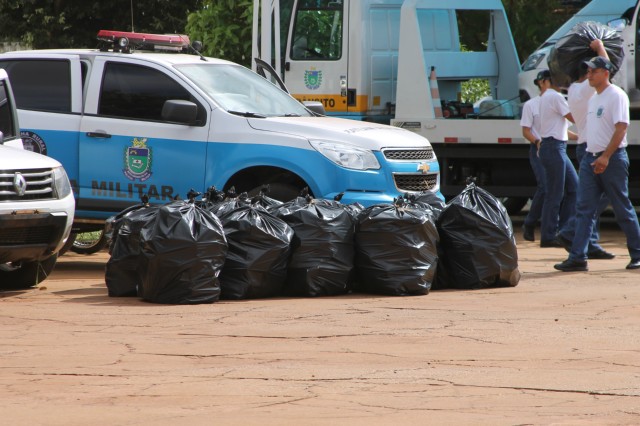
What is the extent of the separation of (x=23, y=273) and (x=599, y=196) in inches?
193

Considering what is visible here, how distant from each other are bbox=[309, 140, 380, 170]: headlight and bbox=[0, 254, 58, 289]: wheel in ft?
7.70

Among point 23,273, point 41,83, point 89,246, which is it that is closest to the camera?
point 23,273

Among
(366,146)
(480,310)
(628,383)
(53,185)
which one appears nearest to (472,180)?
(366,146)

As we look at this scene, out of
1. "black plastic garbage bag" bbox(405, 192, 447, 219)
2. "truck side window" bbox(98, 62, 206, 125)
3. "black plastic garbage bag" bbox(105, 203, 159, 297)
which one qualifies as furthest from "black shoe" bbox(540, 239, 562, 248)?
"black plastic garbage bag" bbox(105, 203, 159, 297)

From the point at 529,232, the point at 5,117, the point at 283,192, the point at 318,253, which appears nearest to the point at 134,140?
the point at 5,117

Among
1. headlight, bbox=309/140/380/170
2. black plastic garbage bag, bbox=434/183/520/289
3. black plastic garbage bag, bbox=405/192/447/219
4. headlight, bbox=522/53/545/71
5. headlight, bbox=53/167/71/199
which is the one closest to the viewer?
headlight, bbox=53/167/71/199

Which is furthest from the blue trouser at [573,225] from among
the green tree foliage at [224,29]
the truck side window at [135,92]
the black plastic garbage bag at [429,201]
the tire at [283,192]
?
the green tree foliage at [224,29]

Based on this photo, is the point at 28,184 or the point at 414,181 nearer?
the point at 28,184

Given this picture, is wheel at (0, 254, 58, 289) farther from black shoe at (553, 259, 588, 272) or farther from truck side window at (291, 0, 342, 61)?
truck side window at (291, 0, 342, 61)

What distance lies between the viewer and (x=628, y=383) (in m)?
6.18

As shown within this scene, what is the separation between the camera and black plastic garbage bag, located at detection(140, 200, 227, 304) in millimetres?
8984

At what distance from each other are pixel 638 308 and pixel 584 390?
3.00 meters

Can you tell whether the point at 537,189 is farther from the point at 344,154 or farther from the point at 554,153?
the point at 344,154

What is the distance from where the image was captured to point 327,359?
6816 mm
